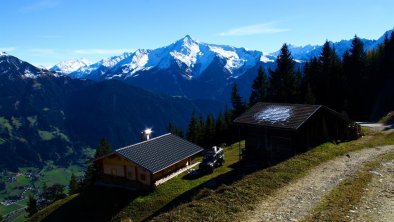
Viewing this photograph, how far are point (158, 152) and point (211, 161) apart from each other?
8.68 metres

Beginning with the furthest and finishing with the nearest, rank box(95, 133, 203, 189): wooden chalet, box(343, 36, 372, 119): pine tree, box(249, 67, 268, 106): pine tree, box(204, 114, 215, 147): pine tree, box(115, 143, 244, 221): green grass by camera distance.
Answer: box(204, 114, 215, 147): pine tree
box(249, 67, 268, 106): pine tree
box(343, 36, 372, 119): pine tree
box(95, 133, 203, 189): wooden chalet
box(115, 143, 244, 221): green grass

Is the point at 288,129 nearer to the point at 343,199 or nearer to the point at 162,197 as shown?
the point at 343,199

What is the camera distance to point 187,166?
61.6m

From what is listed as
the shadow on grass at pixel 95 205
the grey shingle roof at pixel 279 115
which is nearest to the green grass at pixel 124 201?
the shadow on grass at pixel 95 205

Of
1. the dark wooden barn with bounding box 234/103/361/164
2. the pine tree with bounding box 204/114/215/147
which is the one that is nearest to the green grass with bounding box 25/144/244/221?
the dark wooden barn with bounding box 234/103/361/164

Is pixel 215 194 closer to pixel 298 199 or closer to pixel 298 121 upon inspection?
pixel 298 199

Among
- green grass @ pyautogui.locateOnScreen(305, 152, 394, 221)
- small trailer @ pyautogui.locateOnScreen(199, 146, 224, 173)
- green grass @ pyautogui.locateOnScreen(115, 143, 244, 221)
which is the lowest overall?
green grass @ pyautogui.locateOnScreen(115, 143, 244, 221)

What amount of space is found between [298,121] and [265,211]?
2060 centimetres

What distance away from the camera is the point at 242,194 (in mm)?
28266

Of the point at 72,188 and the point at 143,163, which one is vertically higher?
the point at 143,163


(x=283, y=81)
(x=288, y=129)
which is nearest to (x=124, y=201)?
(x=288, y=129)

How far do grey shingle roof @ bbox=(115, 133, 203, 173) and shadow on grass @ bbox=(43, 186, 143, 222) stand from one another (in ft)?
15.3

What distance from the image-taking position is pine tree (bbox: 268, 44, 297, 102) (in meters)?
99.1

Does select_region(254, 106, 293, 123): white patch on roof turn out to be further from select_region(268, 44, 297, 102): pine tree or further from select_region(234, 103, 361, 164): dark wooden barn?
select_region(268, 44, 297, 102): pine tree
